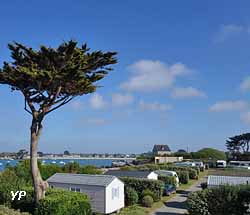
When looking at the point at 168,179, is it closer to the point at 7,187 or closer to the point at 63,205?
the point at 7,187

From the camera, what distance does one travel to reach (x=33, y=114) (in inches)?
983

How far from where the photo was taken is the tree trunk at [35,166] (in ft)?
76.1

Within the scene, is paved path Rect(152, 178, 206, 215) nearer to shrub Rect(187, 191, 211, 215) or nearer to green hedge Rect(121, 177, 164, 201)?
green hedge Rect(121, 177, 164, 201)

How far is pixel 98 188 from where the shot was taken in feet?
84.6

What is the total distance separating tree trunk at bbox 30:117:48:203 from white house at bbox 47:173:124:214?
3371 mm

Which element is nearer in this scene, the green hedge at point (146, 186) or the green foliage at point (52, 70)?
the green foliage at point (52, 70)

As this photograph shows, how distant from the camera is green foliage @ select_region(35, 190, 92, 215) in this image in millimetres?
21469

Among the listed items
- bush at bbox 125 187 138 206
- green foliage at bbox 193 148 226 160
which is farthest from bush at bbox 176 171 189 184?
green foliage at bbox 193 148 226 160

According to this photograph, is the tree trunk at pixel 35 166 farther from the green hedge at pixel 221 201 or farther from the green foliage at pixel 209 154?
the green foliage at pixel 209 154

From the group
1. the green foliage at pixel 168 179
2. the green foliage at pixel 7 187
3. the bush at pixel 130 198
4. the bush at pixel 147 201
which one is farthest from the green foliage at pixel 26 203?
the green foliage at pixel 168 179

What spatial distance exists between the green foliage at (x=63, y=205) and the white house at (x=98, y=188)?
2424 millimetres

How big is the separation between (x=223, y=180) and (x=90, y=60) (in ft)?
41.2

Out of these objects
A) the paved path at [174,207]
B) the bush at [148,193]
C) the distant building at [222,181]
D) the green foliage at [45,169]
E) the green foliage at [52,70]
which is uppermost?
the green foliage at [52,70]

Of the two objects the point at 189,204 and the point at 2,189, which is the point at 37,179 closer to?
the point at 2,189
